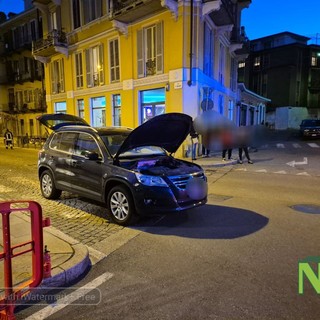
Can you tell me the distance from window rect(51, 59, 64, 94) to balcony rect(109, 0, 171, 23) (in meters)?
8.02

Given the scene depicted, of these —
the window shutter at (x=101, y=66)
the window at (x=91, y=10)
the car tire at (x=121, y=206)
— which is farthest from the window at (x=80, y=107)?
the car tire at (x=121, y=206)

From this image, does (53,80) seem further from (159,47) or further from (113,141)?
(113,141)

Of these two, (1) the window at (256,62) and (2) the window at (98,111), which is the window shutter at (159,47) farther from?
(1) the window at (256,62)

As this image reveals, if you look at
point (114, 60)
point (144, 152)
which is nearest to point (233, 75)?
point (114, 60)

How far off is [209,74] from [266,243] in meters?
14.4

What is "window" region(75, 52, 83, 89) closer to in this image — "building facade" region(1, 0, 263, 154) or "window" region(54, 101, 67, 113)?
"building facade" region(1, 0, 263, 154)

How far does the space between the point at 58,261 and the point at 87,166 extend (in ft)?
8.51

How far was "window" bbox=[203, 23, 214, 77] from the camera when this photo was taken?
16106 mm

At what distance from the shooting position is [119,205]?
5.43 m

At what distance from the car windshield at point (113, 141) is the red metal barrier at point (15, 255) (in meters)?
2.83

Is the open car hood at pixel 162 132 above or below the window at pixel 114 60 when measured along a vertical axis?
below

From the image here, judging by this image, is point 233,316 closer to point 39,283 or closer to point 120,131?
point 39,283

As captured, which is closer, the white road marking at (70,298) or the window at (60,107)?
the white road marking at (70,298)

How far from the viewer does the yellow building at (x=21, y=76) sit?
2953 centimetres
